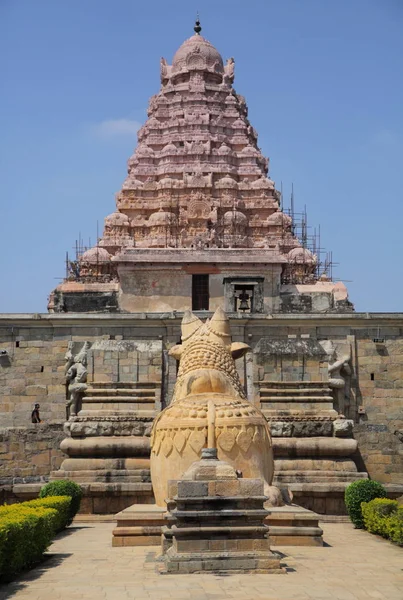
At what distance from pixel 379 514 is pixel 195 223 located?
111 ft

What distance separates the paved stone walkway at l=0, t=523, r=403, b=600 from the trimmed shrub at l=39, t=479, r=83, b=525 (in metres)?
2.24

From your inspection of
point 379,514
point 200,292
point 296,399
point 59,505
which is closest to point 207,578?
point 59,505

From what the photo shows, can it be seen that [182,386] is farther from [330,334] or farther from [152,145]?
[152,145]

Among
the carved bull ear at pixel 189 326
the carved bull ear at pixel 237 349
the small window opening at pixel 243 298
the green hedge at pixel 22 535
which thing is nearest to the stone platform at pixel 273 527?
the green hedge at pixel 22 535

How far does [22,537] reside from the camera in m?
10.1

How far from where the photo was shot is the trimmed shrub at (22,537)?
955 cm

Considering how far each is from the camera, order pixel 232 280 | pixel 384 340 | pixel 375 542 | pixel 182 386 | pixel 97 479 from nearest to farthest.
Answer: pixel 375 542 → pixel 182 386 → pixel 97 479 → pixel 384 340 → pixel 232 280

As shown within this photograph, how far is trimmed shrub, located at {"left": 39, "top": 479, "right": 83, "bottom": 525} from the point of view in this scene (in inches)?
597

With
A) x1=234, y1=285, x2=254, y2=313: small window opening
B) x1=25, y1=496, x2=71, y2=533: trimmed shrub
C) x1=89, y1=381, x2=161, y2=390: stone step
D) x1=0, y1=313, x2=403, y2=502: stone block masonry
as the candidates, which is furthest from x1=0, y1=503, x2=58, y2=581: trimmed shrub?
x1=234, y1=285, x2=254, y2=313: small window opening

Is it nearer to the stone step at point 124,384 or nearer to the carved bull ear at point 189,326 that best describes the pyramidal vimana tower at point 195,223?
the stone step at point 124,384

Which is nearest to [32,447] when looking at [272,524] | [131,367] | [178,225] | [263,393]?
[131,367]

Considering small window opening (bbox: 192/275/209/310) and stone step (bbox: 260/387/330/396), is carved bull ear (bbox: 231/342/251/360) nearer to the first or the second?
stone step (bbox: 260/387/330/396)

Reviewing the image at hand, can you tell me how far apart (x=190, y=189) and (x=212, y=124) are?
4.82 metres

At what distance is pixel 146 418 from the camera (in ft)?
58.4
